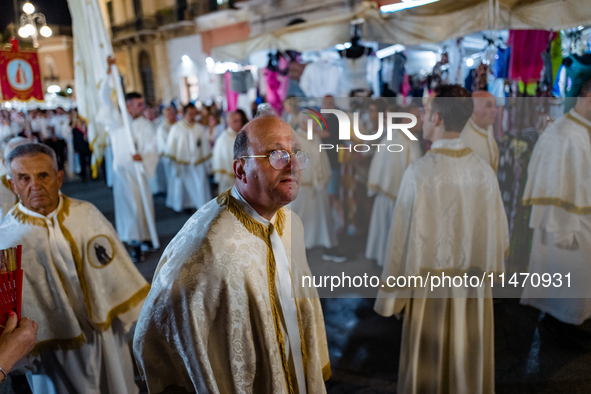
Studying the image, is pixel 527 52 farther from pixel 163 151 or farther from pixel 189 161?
pixel 163 151

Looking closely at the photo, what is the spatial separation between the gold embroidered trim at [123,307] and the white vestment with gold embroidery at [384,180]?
141 cm

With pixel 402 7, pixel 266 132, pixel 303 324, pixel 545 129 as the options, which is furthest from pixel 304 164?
pixel 402 7

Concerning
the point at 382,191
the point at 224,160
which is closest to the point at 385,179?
the point at 382,191

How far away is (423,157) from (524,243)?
1.44m

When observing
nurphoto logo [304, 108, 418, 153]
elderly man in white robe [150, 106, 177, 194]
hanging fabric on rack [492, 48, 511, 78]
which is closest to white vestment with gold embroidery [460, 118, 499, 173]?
nurphoto logo [304, 108, 418, 153]

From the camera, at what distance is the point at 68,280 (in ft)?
7.20

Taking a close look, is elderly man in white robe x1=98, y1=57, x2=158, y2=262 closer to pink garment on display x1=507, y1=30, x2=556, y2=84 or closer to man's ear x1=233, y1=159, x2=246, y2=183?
man's ear x1=233, y1=159, x2=246, y2=183

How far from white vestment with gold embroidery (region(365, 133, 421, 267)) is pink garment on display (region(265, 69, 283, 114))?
14.0 ft

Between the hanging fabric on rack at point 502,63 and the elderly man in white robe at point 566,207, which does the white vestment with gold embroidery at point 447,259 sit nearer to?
the elderly man in white robe at point 566,207

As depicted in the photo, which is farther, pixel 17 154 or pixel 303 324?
pixel 17 154

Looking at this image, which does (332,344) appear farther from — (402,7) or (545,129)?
(402,7)

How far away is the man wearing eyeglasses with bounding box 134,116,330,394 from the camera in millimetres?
1409

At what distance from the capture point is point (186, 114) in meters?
8.01

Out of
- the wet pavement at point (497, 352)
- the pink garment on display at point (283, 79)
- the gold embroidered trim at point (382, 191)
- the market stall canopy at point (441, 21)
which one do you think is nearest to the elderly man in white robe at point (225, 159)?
the market stall canopy at point (441, 21)
